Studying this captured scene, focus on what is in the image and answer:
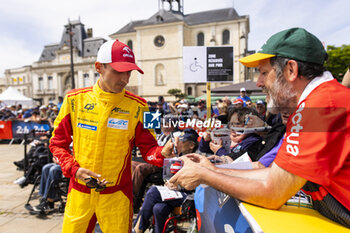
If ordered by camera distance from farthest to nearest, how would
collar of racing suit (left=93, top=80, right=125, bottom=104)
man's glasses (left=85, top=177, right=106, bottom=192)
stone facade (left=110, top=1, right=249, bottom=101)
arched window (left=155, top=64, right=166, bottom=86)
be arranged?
arched window (left=155, top=64, right=166, bottom=86)
stone facade (left=110, top=1, right=249, bottom=101)
collar of racing suit (left=93, top=80, right=125, bottom=104)
man's glasses (left=85, top=177, right=106, bottom=192)

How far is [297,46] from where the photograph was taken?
1.19m

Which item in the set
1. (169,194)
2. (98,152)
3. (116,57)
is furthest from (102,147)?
(169,194)

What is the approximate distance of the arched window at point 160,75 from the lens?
4573 cm

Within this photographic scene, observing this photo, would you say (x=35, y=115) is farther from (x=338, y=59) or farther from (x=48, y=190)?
(x=338, y=59)

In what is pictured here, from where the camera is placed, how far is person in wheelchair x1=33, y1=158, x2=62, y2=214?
13.1 feet

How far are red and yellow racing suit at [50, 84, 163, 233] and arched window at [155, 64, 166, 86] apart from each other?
43862mm

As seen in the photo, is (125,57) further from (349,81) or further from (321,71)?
(349,81)

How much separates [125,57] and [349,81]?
2.31m

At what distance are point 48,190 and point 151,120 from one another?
10.4 ft

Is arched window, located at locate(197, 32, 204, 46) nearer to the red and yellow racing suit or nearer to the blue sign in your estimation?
the blue sign

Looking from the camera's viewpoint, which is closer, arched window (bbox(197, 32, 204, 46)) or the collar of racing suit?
the collar of racing suit

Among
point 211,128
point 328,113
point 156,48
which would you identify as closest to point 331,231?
point 328,113

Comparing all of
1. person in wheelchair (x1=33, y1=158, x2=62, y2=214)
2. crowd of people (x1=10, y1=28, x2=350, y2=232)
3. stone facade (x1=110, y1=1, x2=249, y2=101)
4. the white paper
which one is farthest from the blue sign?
stone facade (x1=110, y1=1, x2=249, y2=101)

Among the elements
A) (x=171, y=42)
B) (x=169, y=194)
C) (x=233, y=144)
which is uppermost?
(x=171, y=42)
